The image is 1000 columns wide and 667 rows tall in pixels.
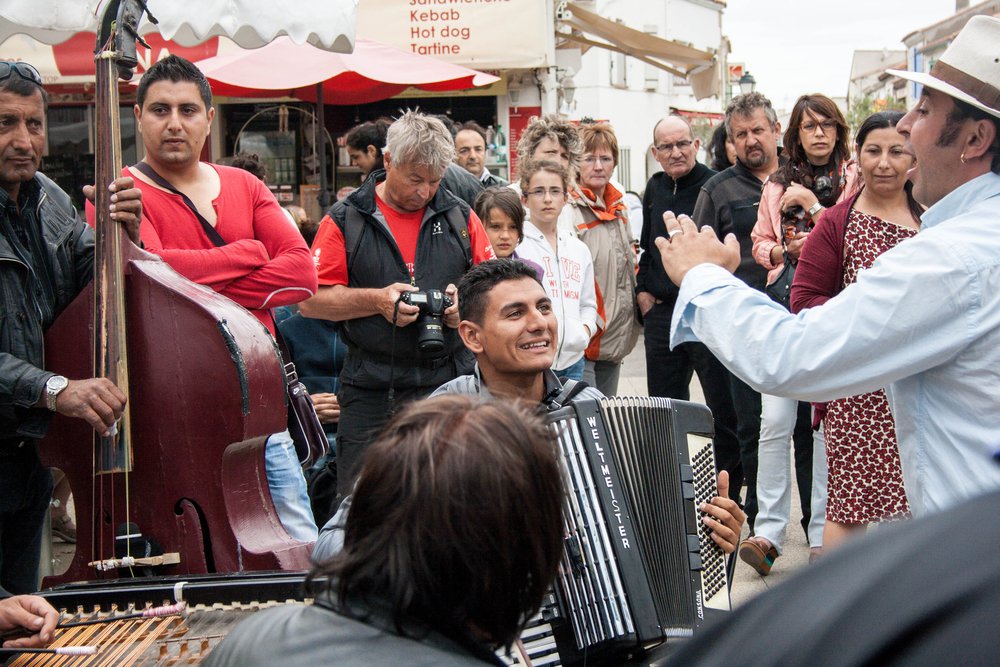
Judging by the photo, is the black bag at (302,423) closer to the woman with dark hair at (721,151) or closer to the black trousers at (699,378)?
the black trousers at (699,378)

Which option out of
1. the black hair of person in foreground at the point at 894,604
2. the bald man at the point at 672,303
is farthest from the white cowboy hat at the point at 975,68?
the bald man at the point at 672,303

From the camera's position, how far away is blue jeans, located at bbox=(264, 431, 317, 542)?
3619 mm

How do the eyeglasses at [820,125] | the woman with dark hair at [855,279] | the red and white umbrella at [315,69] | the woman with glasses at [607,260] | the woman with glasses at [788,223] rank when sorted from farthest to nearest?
the red and white umbrella at [315,69]
the woman with glasses at [607,260]
the eyeglasses at [820,125]
the woman with glasses at [788,223]
the woman with dark hair at [855,279]

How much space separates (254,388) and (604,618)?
1.22 m

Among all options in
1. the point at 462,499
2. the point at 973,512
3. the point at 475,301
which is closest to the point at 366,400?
the point at 475,301

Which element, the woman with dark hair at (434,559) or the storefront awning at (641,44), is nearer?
the woman with dark hair at (434,559)

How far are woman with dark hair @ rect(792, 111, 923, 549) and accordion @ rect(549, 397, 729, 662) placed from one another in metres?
1.28

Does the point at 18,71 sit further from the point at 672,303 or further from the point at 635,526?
the point at 672,303

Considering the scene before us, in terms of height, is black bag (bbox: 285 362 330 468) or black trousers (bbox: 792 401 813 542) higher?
black bag (bbox: 285 362 330 468)

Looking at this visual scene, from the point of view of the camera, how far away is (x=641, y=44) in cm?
1422

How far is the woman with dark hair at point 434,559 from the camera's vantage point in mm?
1412

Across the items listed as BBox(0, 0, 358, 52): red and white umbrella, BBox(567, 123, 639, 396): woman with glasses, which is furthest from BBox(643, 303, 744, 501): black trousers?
BBox(0, 0, 358, 52): red and white umbrella

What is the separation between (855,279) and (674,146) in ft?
7.76

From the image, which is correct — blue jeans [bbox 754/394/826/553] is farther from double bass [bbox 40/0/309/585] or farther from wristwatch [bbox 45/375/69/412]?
wristwatch [bbox 45/375/69/412]
